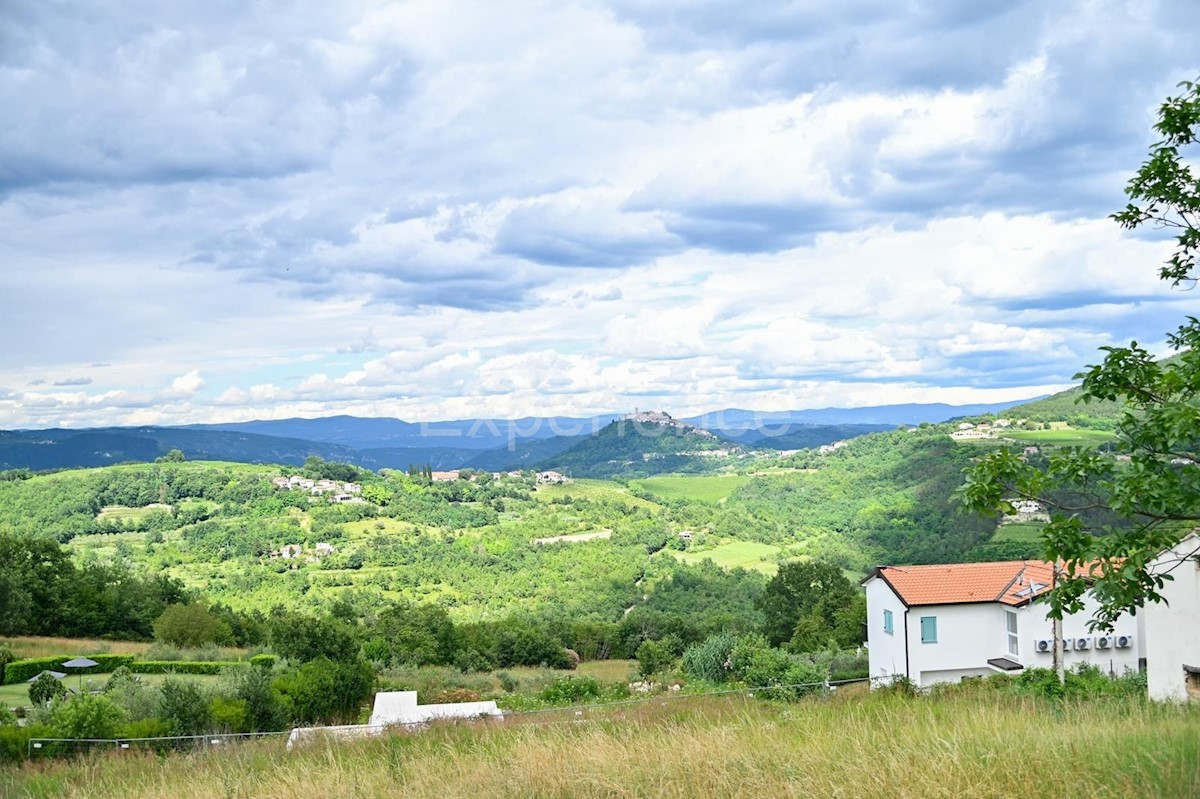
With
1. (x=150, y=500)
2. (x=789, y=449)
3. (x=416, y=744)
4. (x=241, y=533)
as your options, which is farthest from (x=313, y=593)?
(x=789, y=449)

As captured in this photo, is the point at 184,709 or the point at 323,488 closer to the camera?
the point at 184,709

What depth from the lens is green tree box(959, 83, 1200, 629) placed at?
4.55 meters

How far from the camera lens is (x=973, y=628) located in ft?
94.9

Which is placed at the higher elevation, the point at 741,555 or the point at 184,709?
the point at 184,709

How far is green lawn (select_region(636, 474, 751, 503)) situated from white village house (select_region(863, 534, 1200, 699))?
3640 inches

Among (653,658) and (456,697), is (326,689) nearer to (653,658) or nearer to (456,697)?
(456,697)

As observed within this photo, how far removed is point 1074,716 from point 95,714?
16.3 m

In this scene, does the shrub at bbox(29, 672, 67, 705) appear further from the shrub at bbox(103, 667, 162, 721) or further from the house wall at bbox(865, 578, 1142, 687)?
the house wall at bbox(865, 578, 1142, 687)

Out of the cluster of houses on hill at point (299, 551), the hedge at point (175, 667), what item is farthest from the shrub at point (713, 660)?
the cluster of houses on hill at point (299, 551)

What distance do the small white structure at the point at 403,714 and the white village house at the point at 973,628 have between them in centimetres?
1254

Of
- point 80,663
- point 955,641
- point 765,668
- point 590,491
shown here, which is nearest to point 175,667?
point 80,663

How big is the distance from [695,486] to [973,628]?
354 ft

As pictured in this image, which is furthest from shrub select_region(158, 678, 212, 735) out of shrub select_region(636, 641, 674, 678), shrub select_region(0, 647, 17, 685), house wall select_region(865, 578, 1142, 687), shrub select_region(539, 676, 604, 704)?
shrub select_region(636, 641, 674, 678)

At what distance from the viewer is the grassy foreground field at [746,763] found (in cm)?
402
